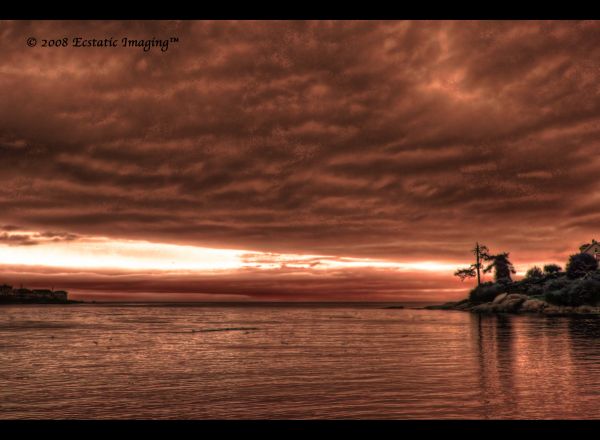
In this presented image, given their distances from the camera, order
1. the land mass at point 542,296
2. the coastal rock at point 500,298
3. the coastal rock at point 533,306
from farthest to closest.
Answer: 1. the coastal rock at point 500,298
2. the coastal rock at point 533,306
3. the land mass at point 542,296

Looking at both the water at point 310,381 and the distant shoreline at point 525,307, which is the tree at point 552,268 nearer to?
the distant shoreline at point 525,307

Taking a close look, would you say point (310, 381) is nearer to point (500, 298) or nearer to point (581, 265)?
point (500, 298)

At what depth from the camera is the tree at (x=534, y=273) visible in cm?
14335

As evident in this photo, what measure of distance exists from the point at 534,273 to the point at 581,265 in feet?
103

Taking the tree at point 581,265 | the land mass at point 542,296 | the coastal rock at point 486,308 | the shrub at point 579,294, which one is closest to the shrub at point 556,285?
the land mass at point 542,296

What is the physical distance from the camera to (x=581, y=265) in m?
120

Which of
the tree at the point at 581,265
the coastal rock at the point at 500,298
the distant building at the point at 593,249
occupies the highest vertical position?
the distant building at the point at 593,249

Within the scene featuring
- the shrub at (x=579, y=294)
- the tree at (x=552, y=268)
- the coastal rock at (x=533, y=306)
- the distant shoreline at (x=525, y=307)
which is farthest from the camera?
the tree at (x=552, y=268)

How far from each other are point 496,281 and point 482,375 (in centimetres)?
13082

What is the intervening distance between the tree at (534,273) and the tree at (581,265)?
1951 centimetres

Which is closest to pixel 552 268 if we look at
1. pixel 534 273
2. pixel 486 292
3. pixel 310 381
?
pixel 534 273

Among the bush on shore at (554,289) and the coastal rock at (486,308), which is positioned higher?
the bush on shore at (554,289)
